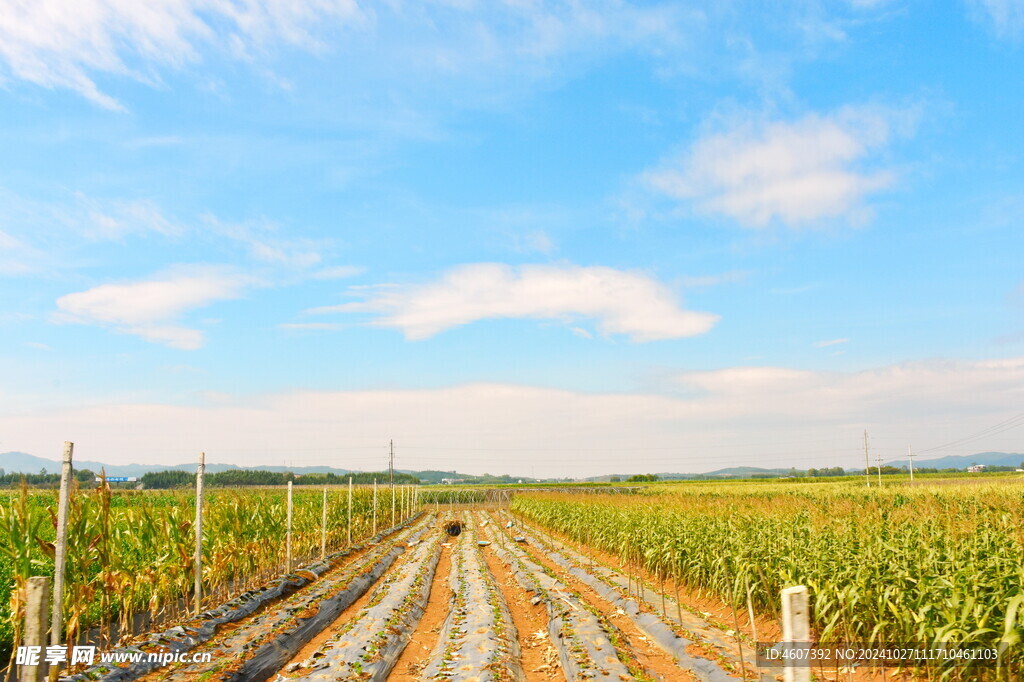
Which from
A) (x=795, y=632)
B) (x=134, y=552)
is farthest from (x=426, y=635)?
(x=795, y=632)

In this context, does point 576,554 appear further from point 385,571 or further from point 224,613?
point 224,613

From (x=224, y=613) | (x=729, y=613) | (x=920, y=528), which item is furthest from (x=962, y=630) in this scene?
(x=224, y=613)

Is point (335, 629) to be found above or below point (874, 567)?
below

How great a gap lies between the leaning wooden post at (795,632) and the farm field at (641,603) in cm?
422

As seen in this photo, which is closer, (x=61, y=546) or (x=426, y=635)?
(x=61, y=546)

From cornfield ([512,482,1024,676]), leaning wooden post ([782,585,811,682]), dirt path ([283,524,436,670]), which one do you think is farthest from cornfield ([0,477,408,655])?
cornfield ([512,482,1024,676])

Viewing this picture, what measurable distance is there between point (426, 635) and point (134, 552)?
5486 millimetres

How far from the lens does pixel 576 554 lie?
2217 cm

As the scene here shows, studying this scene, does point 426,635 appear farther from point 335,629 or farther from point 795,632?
point 795,632

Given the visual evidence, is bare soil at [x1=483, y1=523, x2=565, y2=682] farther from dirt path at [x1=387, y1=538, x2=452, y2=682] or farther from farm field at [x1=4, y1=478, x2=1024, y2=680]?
dirt path at [x1=387, y1=538, x2=452, y2=682]

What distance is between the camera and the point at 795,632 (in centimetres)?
359

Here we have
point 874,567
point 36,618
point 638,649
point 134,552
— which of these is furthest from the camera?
point 134,552

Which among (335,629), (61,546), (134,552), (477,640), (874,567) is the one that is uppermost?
(61,546)

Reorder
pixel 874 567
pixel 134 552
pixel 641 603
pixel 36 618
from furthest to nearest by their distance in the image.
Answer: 1. pixel 641 603
2. pixel 134 552
3. pixel 874 567
4. pixel 36 618
